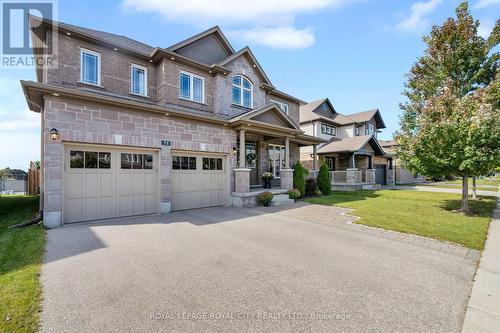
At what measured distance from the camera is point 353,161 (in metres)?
20.5

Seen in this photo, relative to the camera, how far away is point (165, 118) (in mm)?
9570

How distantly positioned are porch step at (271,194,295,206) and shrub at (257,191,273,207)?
404 mm

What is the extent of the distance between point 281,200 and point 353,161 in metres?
11.4

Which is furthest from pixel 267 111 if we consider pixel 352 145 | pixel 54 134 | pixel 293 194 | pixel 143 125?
pixel 352 145

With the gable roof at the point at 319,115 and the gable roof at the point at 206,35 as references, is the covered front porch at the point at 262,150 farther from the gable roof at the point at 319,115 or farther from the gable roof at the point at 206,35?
the gable roof at the point at 319,115

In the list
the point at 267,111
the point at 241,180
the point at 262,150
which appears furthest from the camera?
Answer: the point at 262,150

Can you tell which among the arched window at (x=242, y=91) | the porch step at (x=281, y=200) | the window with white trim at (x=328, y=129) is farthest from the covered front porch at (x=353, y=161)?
the arched window at (x=242, y=91)

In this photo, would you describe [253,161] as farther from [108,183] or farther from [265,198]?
[108,183]

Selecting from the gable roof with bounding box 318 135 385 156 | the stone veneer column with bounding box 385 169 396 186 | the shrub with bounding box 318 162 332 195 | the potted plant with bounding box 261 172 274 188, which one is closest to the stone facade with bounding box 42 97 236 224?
the potted plant with bounding box 261 172 274 188

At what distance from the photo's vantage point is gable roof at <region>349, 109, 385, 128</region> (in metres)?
28.4

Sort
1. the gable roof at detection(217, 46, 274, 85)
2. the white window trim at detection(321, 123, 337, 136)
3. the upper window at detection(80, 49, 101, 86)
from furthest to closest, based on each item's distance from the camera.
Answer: the white window trim at detection(321, 123, 337, 136) → the gable roof at detection(217, 46, 274, 85) → the upper window at detection(80, 49, 101, 86)

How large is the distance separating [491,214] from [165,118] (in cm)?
1392

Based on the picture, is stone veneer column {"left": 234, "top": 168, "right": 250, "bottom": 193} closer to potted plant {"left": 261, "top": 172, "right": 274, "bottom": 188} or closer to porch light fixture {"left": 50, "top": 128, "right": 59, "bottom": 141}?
potted plant {"left": 261, "top": 172, "right": 274, "bottom": 188}

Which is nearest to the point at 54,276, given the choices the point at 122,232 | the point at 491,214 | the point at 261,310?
the point at 122,232
